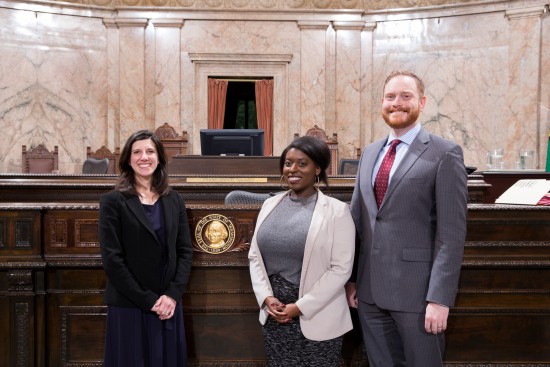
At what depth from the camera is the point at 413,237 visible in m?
2.20

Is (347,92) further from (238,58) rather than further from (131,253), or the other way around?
(131,253)

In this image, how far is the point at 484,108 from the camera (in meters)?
10.9

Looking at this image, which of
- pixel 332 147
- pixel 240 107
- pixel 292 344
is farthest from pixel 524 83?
pixel 292 344

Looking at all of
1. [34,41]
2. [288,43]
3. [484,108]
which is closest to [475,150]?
[484,108]

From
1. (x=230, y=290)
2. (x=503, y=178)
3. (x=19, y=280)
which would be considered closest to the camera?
(x=19, y=280)

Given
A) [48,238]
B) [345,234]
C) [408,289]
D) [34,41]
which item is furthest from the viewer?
[34,41]

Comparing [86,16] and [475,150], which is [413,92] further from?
[86,16]

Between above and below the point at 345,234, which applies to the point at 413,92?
above

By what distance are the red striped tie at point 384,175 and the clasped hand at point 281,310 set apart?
1.87ft

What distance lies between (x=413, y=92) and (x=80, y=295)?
2.00 meters

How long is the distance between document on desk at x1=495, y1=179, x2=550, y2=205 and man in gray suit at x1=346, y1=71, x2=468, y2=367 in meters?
1.17

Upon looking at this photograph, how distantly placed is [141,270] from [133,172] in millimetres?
473

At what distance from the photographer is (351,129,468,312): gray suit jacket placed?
211 centimetres

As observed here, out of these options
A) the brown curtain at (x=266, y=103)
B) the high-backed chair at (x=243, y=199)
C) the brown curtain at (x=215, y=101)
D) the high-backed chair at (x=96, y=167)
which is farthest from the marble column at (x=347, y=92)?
the high-backed chair at (x=243, y=199)
